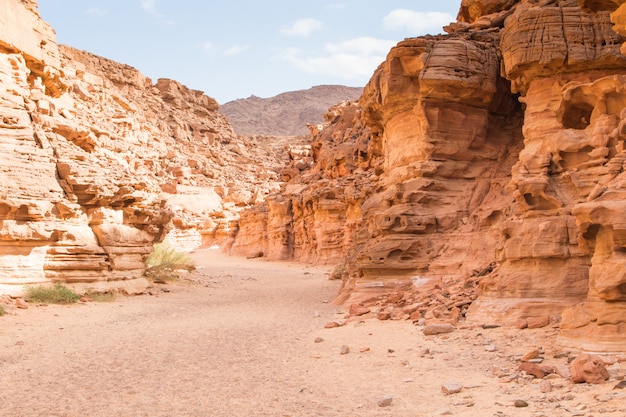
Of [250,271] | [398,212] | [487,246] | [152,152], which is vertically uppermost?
[152,152]

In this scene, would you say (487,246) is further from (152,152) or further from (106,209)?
(152,152)

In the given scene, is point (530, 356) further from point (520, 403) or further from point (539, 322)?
point (539, 322)

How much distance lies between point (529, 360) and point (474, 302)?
2791 millimetres

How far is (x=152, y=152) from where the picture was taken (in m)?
53.4

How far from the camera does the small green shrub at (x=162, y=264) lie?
1569cm

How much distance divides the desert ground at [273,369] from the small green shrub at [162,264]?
18.8 ft

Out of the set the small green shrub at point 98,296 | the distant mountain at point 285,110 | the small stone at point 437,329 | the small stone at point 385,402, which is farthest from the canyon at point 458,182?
the distant mountain at point 285,110

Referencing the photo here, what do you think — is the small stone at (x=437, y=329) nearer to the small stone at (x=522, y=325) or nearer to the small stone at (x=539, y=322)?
the small stone at (x=522, y=325)

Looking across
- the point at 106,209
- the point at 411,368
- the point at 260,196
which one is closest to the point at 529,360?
the point at 411,368

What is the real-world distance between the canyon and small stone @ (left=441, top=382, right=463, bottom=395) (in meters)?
1.52

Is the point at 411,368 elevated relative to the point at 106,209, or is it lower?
lower

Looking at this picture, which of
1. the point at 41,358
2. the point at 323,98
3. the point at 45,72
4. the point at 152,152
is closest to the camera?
the point at 41,358

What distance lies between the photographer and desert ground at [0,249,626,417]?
4223mm

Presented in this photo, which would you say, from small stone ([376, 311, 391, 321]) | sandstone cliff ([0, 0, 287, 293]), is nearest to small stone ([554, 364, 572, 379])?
small stone ([376, 311, 391, 321])
